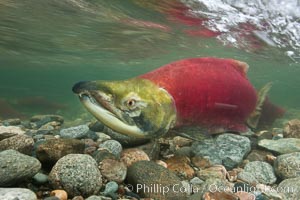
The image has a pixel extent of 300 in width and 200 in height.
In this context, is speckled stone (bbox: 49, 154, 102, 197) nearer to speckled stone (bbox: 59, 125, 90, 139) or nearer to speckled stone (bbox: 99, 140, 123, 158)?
speckled stone (bbox: 99, 140, 123, 158)

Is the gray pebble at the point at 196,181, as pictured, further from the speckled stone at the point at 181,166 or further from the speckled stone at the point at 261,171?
the speckled stone at the point at 261,171

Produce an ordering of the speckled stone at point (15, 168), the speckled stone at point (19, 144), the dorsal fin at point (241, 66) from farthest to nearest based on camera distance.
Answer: the dorsal fin at point (241, 66) < the speckled stone at point (19, 144) < the speckled stone at point (15, 168)

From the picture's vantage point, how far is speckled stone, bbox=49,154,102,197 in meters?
3.29

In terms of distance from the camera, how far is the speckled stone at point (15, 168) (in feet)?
10.4

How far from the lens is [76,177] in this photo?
3.31 m

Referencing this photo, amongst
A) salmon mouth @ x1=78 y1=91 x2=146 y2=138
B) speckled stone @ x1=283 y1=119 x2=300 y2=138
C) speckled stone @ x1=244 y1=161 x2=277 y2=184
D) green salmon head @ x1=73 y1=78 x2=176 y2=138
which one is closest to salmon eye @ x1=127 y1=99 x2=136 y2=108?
green salmon head @ x1=73 y1=78 x2=176 y2=138

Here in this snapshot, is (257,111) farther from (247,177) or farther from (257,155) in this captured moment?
(247,177)

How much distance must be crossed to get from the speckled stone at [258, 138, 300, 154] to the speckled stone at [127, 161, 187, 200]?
2665 millimetres

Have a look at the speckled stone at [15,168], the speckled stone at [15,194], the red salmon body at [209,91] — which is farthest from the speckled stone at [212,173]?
the speckled stone at [15,194]

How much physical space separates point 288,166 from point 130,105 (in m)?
2.91

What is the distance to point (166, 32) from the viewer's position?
564 inches

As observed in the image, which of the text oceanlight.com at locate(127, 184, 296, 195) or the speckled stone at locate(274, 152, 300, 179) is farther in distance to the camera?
the speckled stone at locate(274, 152, 300, 179)

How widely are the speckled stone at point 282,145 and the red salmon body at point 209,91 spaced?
492 millimetres

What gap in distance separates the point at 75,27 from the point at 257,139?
11.5 m
